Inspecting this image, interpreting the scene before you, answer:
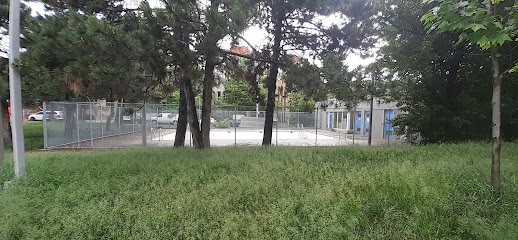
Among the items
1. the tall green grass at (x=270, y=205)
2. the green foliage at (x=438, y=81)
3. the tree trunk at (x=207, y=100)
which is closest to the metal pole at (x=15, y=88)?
the tall green grass at (x=270, y=205)

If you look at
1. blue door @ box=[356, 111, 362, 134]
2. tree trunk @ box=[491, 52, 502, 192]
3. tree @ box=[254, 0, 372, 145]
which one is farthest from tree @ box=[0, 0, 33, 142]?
blue door @ box=[356, 111, 362, 134]

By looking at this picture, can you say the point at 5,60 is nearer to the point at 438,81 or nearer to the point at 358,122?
the point at 438,81

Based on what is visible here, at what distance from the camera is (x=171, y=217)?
3.09 meters

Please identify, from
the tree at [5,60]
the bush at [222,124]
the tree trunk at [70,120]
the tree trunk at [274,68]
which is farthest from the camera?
the bush at [222,124]

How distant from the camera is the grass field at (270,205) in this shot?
2.80m

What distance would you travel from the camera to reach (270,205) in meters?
3.23

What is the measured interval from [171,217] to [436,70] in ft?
34.9

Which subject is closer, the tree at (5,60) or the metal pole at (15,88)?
the metal pole at (15,88)

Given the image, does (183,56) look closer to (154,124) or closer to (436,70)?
(436,70)

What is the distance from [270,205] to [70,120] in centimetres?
1174

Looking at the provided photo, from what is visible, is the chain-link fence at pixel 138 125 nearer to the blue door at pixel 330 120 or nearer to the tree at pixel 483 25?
the blue door at pixel 330 120

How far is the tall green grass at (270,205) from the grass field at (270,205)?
1 centimetres

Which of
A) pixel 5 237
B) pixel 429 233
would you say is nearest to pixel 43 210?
pixel 5 237

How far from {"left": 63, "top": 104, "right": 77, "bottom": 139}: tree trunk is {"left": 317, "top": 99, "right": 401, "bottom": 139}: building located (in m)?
12.1
